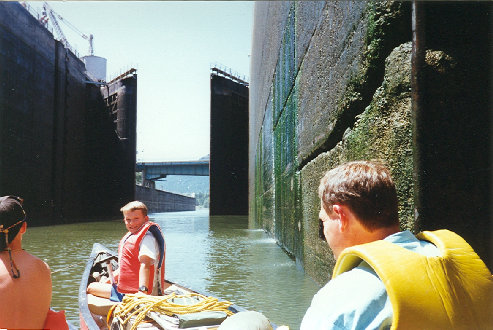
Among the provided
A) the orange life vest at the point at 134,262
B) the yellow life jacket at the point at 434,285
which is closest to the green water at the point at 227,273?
the orange life vest at the point at 134,262

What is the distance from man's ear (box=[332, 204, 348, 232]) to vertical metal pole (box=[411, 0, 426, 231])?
108cm

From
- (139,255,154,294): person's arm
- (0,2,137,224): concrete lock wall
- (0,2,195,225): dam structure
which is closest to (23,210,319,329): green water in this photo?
(139,255,154,294): person's arm

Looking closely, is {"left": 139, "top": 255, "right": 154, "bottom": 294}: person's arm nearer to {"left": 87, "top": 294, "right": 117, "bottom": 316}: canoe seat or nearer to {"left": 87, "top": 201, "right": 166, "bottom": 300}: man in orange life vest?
{"left": 87, "top": 201, "right": 166, "bottom": 300}: man in orange life vest

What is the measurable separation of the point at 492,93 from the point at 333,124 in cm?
175

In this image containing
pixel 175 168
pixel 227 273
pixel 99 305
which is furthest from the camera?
pixel 175 168

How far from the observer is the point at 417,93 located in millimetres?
2205

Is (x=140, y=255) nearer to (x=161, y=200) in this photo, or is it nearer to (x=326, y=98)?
Answer: (x=326, y=98)

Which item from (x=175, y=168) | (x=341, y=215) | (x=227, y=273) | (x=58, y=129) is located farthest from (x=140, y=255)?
(x=175, y=168)

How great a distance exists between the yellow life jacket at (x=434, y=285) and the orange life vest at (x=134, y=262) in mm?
2758

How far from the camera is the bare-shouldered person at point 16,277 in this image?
1.98 metres

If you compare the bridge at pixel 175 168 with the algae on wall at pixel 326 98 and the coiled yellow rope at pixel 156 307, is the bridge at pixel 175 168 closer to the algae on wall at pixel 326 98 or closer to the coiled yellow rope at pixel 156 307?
the algae on wall at pixel 326 98

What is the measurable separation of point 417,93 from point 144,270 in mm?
2446

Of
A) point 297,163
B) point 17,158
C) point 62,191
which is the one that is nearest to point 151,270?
point 297,163

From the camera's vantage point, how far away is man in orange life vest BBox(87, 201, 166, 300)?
3574mm
